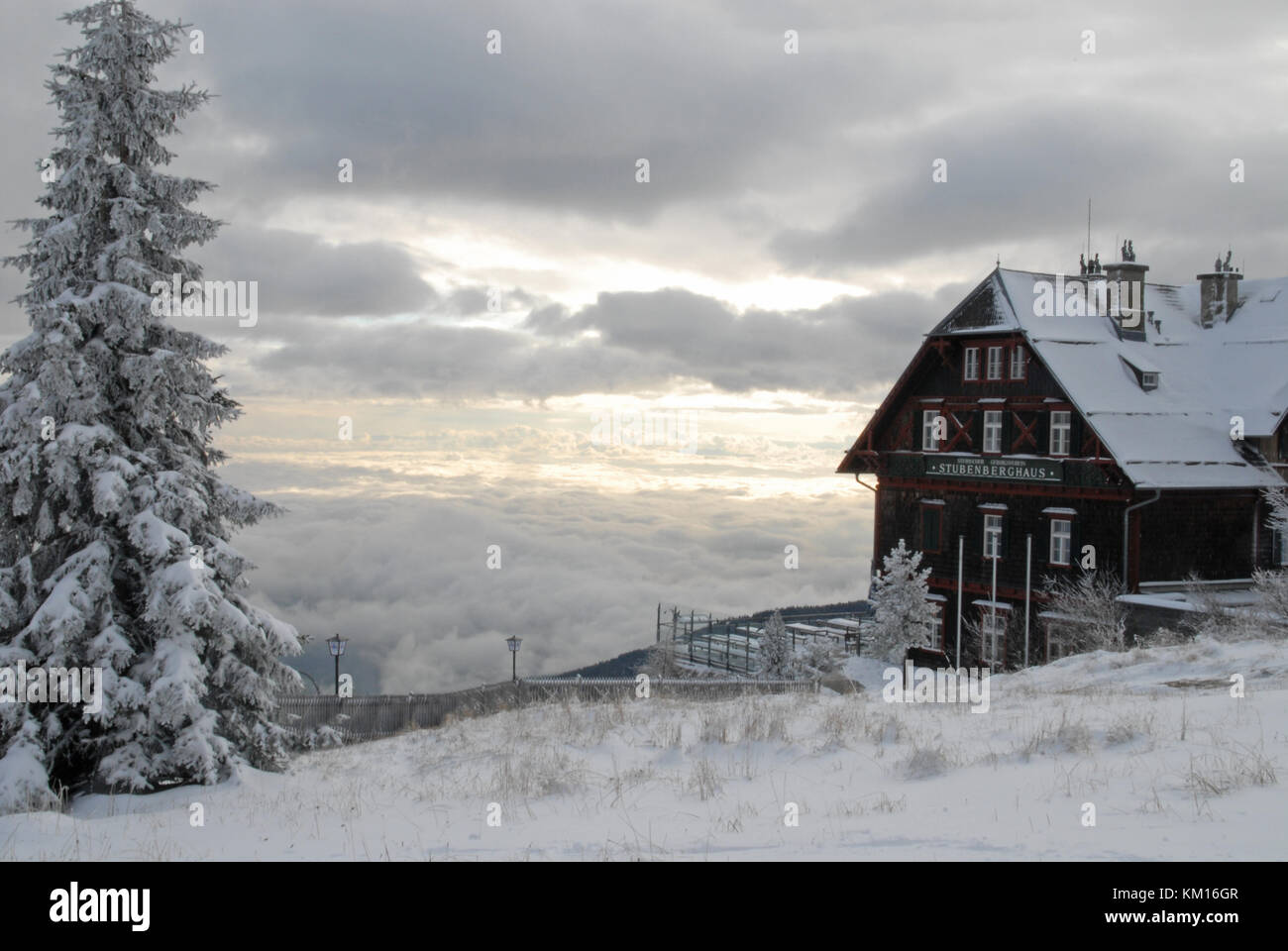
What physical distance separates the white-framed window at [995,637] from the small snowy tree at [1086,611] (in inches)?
71.2

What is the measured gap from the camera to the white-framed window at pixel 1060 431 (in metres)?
32.8

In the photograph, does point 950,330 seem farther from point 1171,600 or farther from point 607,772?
point 607,772

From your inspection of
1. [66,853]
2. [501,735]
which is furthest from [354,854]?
[501,735]

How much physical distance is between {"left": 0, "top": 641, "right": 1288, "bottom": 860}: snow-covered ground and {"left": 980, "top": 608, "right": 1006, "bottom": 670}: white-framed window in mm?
18402

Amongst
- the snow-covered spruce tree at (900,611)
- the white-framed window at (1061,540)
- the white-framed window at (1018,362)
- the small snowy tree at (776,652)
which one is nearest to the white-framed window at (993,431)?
the white-framed window at (1018,362)

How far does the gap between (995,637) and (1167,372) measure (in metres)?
11.1

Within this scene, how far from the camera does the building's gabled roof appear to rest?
31625 millimetres

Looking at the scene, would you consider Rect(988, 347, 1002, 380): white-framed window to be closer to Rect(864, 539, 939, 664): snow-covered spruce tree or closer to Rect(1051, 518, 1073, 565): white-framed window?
Rect(1051, 518, 1073, 565): white-framed window

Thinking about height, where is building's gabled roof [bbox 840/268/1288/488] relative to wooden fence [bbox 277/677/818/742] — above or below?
above

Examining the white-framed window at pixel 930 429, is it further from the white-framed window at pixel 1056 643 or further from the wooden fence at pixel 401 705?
the wooden fence at pixel 401 705

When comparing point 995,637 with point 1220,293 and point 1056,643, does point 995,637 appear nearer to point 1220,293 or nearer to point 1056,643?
point 1056,643

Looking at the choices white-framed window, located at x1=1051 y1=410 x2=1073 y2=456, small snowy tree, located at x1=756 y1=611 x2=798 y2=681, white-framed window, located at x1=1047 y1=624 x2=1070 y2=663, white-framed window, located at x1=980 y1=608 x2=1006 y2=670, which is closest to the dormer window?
white-framed window, located at x1=1051 y1=410 x2=1073 y2=456

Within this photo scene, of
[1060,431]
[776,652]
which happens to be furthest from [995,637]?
[776,652]

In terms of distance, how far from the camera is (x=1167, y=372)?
115 feet
